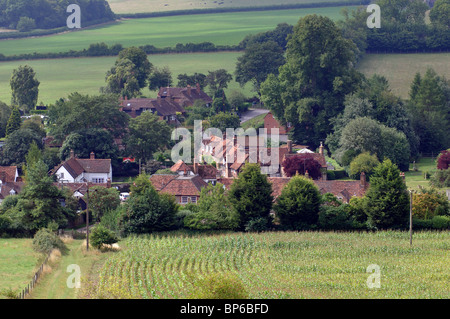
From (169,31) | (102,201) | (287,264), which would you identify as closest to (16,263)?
(287,264)

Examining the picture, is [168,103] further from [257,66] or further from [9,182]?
[9,182]

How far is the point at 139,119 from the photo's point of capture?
314ft

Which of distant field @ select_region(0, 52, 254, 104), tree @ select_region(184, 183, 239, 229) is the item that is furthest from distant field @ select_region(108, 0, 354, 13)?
tree @ select_region(184, 183, 239, 229)

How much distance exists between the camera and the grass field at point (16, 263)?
164ft

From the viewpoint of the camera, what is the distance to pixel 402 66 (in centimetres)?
13662

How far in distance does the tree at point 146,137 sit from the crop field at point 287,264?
3032 centimetres

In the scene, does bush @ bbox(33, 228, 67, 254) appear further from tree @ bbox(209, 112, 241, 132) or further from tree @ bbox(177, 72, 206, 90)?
tree @ bbox(177, 72, 206, 90)

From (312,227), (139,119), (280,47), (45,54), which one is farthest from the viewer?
(45,54)

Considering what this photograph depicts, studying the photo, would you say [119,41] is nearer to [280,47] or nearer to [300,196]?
[280,47]

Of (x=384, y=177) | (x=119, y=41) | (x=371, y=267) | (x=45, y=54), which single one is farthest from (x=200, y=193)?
(x=119, y=41)

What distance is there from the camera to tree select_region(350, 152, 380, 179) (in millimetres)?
84625

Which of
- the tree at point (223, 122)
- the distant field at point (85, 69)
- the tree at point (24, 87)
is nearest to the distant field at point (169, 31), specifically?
the distant field at point (85, 69)

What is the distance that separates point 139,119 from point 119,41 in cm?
6915

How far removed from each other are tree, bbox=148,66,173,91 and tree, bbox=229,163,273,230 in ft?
209
